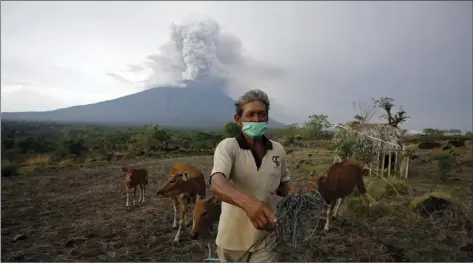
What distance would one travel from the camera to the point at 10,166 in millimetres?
10070

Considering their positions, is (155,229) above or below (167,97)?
below

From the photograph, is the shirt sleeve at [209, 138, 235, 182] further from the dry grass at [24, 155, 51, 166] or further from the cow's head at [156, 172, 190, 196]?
the dry grass at [24, 155, 51, 166]

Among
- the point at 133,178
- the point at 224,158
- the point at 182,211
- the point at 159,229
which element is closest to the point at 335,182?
the point at 182,211

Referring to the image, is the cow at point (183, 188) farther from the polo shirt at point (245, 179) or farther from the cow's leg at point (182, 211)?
the polo shirt at point (245, 179)

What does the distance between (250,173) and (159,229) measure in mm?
3999

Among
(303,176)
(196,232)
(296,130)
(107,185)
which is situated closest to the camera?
(196,232)

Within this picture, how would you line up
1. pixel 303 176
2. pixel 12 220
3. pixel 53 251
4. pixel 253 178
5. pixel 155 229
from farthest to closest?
pixel 303 176 < pixel 12 220 < pixel 155 229 < pixel 53 251 < pixel 253 178

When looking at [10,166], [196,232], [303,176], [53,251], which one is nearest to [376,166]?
[303,176]

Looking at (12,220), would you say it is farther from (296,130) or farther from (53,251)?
(296,130)

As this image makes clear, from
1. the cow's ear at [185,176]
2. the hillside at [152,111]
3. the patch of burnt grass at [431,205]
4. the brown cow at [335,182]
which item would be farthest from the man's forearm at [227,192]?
the hillside at [152,111]

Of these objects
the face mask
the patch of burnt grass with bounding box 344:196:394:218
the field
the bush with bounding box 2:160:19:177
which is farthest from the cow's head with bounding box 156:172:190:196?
the bush with bounding box 2:160:19:177

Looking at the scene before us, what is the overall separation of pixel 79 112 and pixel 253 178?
13914cm

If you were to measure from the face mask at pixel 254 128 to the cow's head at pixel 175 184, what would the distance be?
2411mm

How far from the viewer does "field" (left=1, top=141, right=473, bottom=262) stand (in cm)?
453
